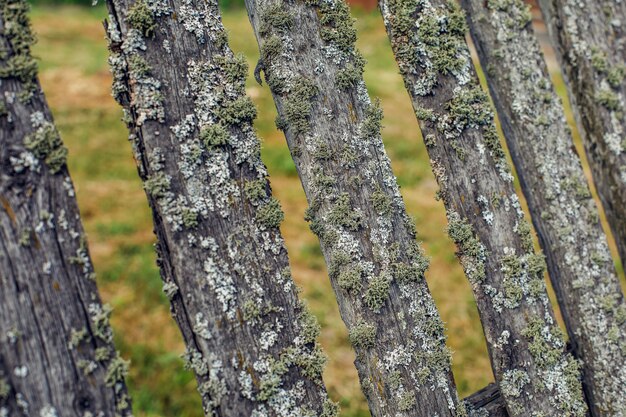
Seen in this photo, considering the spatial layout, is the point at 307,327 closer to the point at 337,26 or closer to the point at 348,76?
the point at 348,76

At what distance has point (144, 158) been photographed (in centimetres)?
172

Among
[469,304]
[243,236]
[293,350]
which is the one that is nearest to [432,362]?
[293,350]

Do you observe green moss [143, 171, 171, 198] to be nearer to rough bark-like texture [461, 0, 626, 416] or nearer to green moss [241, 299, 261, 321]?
green moss [241, 299, 261, 321]

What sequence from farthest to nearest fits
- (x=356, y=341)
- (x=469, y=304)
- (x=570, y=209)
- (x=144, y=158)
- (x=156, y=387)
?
1. (x=469, y=304)
2. (x=156, y=387)
3. (x=570, y=209)
4. (x=356, y=341)
5. (x=144, y=158)

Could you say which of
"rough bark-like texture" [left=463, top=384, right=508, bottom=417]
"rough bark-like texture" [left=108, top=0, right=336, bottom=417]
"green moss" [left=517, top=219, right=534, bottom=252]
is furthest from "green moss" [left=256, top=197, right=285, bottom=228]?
"rough bark-like texture" [left=463, top=384, right=508, bottom=417]

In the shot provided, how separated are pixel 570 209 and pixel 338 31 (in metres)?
1.11

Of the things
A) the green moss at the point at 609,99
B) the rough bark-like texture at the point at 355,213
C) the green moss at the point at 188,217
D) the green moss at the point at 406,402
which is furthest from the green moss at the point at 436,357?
the green moss at the point at 609,99

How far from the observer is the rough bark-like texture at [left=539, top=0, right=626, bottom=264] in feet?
7.54

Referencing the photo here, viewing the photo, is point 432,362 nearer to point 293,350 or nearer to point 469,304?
point 293,350

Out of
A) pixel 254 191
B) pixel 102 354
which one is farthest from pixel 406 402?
pixel 102 354

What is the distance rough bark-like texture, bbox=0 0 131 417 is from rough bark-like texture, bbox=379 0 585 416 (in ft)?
3.88

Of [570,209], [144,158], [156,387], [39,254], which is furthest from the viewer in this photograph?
[156,387]

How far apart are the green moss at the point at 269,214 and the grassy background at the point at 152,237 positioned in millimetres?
1968

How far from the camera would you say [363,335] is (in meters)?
1.88
